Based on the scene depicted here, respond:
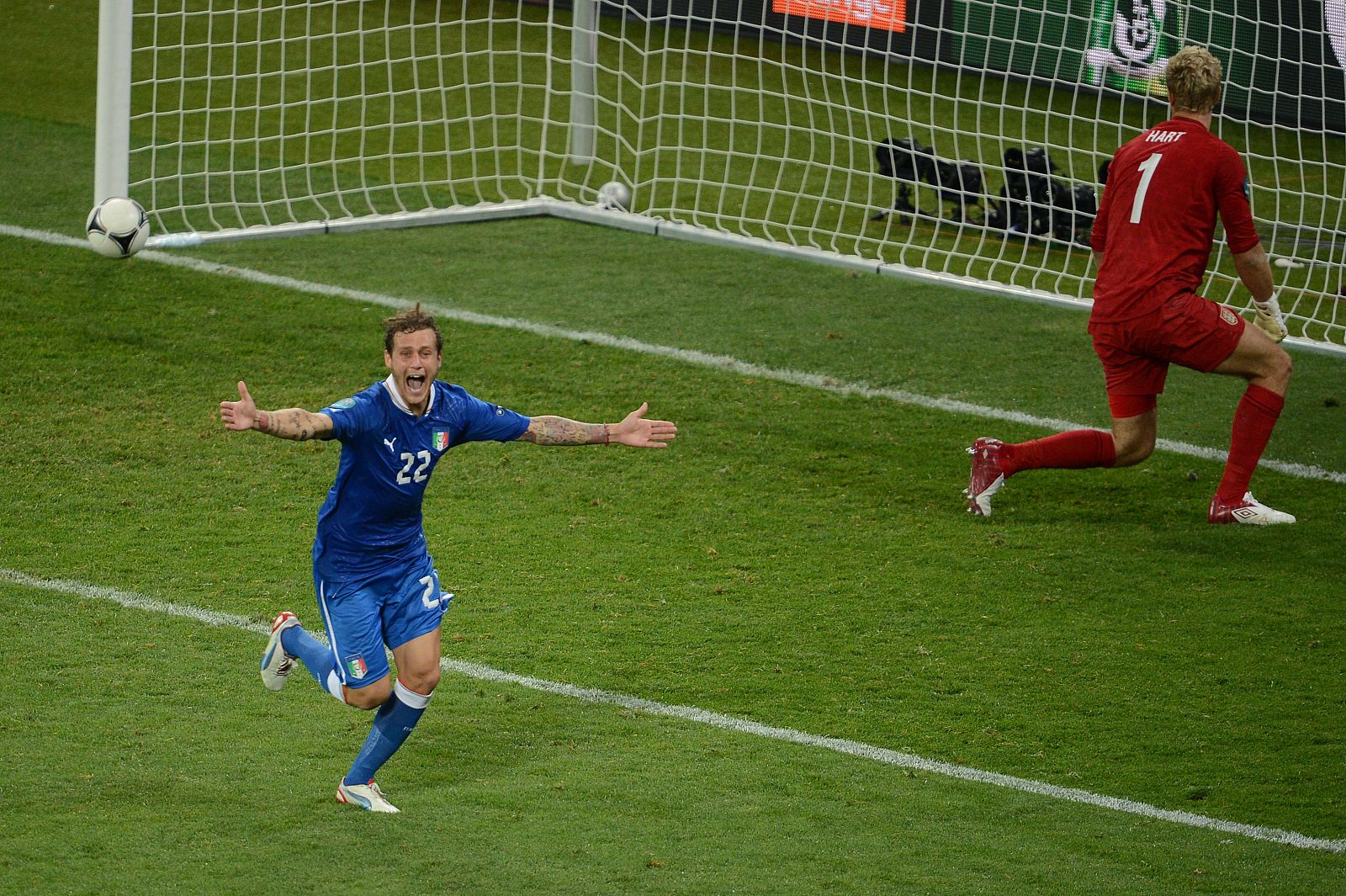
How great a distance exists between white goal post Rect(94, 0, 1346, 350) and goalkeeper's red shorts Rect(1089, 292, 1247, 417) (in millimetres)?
1723

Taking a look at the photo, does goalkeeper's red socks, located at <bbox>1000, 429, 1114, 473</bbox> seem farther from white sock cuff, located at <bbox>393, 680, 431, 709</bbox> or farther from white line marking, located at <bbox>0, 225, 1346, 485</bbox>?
white sock cuff, located at <bbox>393, 680, 431, 709</bbox>

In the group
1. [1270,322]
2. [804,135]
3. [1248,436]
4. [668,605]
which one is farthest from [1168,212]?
[804,135]

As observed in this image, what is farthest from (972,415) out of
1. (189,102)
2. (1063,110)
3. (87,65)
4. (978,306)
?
(87,65)

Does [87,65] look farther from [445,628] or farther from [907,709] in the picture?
[907,709]

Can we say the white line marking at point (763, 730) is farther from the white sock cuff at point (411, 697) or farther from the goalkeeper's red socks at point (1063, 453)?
the goalkeeper's red socks at point (1063, 453)

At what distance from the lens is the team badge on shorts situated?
15.2ft

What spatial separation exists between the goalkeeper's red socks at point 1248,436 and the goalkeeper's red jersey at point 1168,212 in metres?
0.56

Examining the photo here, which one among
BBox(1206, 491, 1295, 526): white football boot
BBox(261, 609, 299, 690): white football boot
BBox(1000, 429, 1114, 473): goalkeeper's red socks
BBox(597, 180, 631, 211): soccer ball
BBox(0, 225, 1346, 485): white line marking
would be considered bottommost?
BBox(261, 609, 299, 690): white football boot

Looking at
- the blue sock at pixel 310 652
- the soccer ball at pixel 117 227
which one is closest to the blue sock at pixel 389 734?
the blue sock at pixel 310 652

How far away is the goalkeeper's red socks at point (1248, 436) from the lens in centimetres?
664

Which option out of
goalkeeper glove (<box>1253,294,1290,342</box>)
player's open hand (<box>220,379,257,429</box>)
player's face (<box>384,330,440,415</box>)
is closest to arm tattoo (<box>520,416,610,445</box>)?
player's face (<box>384,330,440,415</box>)

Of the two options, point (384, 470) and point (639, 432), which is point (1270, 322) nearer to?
point (639, 432)

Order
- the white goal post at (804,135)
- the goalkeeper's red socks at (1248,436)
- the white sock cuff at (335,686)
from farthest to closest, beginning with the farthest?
the white goal post at (804,135), the goalkeeper's red socks at (1248,436), the white sock cuff at (335,686)

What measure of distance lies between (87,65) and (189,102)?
6.31 feet
